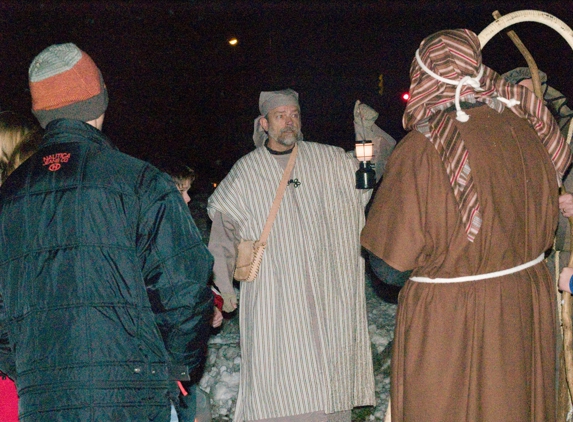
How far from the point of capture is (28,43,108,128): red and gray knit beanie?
2541 mm

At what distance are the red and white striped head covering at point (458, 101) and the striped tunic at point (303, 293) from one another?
5.47 feet

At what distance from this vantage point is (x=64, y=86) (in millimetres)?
2541

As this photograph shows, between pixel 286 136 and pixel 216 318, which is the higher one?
pixel 286 136

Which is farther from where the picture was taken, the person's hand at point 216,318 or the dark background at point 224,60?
the dark background at point 224,60

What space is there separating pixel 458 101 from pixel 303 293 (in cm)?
205

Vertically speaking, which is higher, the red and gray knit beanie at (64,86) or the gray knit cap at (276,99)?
the gray knit cap at (276,99)

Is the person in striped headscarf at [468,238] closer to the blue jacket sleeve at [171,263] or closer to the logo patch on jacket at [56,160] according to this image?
the blue jacket sleeve at [171,263]

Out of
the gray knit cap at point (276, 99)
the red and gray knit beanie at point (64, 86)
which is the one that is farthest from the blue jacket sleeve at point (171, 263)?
the gray knit cap at point (276, 99)

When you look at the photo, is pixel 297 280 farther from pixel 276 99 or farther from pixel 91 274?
pixel 91 274

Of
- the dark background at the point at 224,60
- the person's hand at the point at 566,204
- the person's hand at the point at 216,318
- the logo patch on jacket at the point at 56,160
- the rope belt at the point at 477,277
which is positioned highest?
the dark background at the point at 224,60

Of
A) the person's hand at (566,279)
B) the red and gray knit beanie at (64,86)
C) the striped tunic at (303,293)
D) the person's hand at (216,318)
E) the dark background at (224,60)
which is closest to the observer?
the red and gray knit beanie at (64,86)

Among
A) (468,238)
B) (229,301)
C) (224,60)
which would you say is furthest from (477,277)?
(224,60)

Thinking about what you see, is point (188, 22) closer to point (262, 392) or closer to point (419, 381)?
point (262, 392)

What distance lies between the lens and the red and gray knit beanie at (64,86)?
2.54 meters
